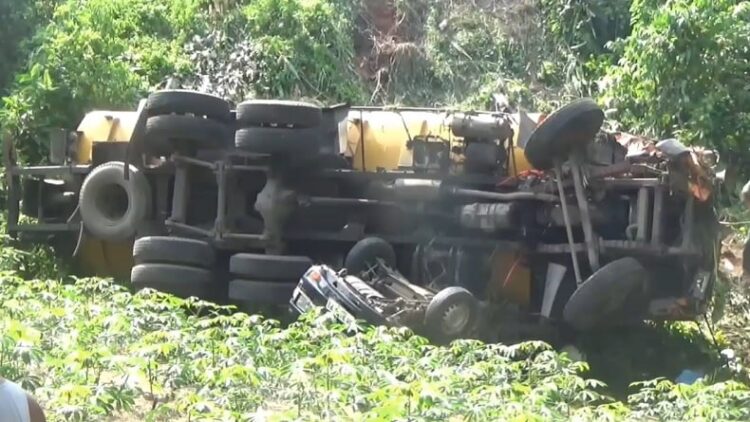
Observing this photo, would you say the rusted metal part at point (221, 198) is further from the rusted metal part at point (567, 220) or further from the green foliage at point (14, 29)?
the green foliage at point (14, 29)

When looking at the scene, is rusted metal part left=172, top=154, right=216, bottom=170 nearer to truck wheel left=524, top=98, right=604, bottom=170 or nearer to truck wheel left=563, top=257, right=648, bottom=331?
truck wheel left=524, top=98, right=604, bottom=170

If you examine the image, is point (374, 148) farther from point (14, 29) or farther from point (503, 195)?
point (14, 29)

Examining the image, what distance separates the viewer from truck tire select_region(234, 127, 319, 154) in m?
8.73

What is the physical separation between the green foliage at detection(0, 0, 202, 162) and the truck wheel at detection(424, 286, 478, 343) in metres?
5.23

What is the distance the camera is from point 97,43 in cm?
1273

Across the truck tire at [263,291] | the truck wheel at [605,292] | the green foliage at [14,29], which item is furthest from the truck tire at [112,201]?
the green foliage at [14,29]

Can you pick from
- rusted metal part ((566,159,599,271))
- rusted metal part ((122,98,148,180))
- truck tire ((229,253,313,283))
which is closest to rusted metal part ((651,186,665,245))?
rusted metal part ((566,159,599,271))

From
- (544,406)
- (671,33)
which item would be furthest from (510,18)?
(544,406)

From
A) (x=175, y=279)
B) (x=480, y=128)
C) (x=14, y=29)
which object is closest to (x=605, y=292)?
(x=480, y=128)

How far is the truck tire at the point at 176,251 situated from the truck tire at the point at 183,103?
0.94 metres

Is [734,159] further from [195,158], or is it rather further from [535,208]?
[195,158]

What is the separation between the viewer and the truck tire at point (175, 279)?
8.73 m

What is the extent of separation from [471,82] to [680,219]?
6.67m

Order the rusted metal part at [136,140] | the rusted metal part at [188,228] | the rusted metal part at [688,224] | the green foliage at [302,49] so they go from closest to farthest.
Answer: the rusted metal part at [688,224]
the rusted metal part at [188,228]
the rusted metal part at [136,140]
the green foliage at [302,49]
